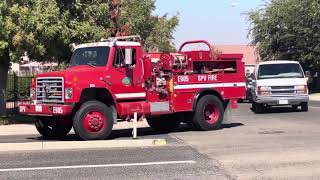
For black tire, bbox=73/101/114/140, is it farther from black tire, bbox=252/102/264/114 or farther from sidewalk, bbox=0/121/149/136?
black tire, bbox=252/102/264/114

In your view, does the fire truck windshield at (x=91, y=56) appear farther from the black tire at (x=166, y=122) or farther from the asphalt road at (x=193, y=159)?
the black tire at (x=166, y=122)

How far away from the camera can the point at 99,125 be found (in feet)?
48.5

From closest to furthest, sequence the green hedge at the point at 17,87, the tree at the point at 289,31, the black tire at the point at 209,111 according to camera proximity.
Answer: the black tire at the point at 209,111
the green hedge at the point at 17,87
the tree at the point at 289,31

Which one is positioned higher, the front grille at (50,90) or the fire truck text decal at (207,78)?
the fire truck text decal at (207,78)

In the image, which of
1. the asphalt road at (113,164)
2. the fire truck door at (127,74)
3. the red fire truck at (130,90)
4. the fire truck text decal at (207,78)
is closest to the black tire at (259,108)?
the red fire truck at (130,90)

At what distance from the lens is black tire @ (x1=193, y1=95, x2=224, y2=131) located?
16969 mm

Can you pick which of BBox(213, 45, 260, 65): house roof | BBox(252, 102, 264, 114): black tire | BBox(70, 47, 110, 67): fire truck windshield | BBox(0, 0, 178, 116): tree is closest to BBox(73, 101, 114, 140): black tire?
BBox(70, 47, 110, 67): fire truck windshield

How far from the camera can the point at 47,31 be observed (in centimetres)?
1920

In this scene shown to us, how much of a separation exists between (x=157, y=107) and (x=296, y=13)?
2978 centimetres

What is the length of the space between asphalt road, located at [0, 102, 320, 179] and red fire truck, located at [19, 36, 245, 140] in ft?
2.97

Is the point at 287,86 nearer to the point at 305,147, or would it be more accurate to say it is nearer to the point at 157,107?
the point at 157,107

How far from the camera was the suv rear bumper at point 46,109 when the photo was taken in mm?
14508

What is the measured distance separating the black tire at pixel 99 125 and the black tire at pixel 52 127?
1524 mm

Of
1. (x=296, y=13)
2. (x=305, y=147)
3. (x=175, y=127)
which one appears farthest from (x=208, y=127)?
(x=296, y=13)
